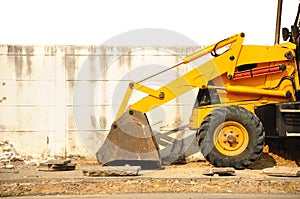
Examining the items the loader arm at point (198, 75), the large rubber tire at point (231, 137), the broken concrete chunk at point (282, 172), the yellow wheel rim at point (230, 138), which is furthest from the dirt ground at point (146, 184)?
the loader arm at point (198, 75)

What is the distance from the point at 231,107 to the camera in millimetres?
10922

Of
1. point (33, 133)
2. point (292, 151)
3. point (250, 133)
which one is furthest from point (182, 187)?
point (33, 133)

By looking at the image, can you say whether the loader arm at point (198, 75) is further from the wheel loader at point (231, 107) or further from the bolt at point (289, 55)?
the bolt at point (289, 55)

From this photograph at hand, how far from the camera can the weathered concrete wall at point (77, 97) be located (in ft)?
41.8

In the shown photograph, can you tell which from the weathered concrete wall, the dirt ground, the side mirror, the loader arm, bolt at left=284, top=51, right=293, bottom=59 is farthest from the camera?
the weathered concrete wall

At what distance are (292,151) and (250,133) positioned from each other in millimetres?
2049

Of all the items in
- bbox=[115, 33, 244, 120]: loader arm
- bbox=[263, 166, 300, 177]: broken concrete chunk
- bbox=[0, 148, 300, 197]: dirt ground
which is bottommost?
bbox=[0, 148, 300, 197]: dirt ground

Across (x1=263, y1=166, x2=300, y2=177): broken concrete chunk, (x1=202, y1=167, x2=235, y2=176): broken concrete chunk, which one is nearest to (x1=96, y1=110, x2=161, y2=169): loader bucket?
(x1=202, y1=167, x2=235, y2=176): broken concrete chunk

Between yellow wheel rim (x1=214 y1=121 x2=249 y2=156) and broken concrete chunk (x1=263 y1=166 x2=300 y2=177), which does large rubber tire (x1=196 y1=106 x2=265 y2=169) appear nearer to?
yellow wheel rim (x1=214 y1=121 x2=249 y2=156)

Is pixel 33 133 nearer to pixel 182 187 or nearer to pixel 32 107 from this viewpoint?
pixel 32 107

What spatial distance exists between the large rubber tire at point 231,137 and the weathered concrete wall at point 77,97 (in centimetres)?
199

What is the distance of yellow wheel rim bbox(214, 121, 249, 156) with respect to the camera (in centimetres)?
1079

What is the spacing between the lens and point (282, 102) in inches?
440

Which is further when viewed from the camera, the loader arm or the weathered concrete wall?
the weathered concrete wall
